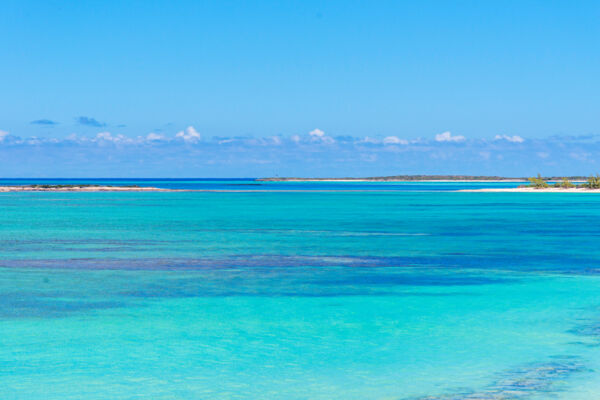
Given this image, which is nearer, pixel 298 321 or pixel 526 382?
pixel 526 382

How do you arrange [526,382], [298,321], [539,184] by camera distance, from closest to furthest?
[526,382]
[298,321]
[539,184]

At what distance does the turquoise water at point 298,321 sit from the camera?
38.6 feet

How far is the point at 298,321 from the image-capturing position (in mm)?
16453

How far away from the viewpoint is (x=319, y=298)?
19062 millimetres

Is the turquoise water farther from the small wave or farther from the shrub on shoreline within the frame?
the shrub on shoreline

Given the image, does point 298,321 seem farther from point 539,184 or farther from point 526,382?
point 539,184

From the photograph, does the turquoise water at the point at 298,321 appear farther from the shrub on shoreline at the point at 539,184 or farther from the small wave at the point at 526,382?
the shrub on shoreline at the point at 539,184

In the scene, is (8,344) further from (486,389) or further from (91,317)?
(486,389)

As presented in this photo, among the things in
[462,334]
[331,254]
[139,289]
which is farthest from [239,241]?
[462,334]

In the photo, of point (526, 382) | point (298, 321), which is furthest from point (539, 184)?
point (526, 382)

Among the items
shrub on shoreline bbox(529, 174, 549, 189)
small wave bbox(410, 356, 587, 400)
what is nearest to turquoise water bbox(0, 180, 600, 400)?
small wave bbox(410, 356, 587, 400)

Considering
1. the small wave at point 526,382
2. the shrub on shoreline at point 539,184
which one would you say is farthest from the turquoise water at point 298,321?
the shrub on shoreline at point 539,184

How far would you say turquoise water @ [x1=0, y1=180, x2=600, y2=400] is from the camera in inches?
463

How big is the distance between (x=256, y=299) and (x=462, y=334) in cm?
567
